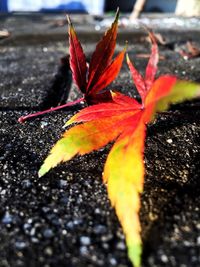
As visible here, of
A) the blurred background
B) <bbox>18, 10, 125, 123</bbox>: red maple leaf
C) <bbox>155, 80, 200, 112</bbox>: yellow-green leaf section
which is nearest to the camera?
<bbox>155, 80, 200, 112</bbox>: yellow-green leaf section

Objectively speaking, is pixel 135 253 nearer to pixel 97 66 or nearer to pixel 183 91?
pixel 183 91

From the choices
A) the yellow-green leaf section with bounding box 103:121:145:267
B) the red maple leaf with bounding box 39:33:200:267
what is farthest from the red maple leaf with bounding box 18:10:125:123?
the yellow-green leaf section with bounding box 103:121:145:267

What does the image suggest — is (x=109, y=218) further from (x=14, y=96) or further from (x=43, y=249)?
(x=14, y=96)

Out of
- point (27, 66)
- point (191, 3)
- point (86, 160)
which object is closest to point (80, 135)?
point (86, 160)

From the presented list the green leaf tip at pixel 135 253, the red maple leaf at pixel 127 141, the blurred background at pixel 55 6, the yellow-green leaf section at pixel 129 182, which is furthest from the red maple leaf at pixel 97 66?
the blurred background at pixel 55 6

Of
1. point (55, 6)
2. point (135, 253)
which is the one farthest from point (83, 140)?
point (55, 6)

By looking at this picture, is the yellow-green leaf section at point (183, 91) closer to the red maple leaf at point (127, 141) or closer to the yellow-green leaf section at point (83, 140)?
the red maple leaf at point (127, 141)

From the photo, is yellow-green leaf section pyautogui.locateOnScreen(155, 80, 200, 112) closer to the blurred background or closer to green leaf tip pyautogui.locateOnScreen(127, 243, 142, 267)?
green leaf tip pyautogui.locateOnScreen(127, 243, 142, 267)
